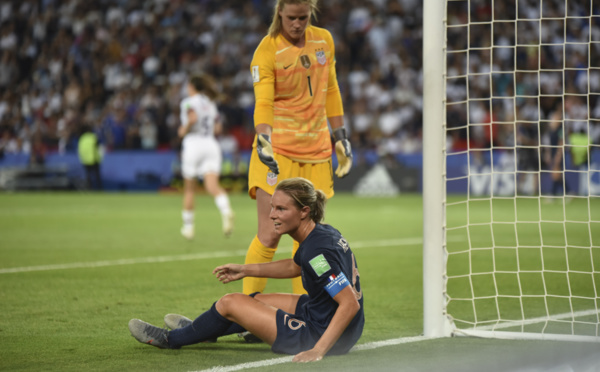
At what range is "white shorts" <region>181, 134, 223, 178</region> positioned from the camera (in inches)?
461

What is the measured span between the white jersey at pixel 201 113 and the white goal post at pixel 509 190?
3207 mm

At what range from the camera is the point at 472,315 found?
228 inches

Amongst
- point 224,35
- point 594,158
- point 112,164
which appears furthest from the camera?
point 224,35

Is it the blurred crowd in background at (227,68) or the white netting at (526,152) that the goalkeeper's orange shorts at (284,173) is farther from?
the blurred crowd in background at (227,68)

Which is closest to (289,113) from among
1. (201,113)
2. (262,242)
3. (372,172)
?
(262,242)

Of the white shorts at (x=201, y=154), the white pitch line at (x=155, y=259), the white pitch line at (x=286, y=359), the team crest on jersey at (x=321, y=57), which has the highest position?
the team crest on jersey at (x=321, y=57)

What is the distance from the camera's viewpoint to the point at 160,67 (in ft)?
85.2

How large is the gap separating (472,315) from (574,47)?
620 inches

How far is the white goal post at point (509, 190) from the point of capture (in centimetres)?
493

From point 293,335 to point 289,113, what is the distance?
4.96 ft

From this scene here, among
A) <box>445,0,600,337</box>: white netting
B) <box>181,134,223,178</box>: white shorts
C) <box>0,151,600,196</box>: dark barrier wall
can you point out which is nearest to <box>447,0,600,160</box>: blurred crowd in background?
<box>445,0,600,337</box>: white netting

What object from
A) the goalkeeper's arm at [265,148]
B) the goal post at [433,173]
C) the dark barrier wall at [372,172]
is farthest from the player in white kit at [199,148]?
the dark barrier wall at [372,172]

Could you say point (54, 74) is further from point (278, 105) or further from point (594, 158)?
point (278, 105)

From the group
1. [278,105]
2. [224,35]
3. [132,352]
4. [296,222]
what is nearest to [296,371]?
[296,222]
